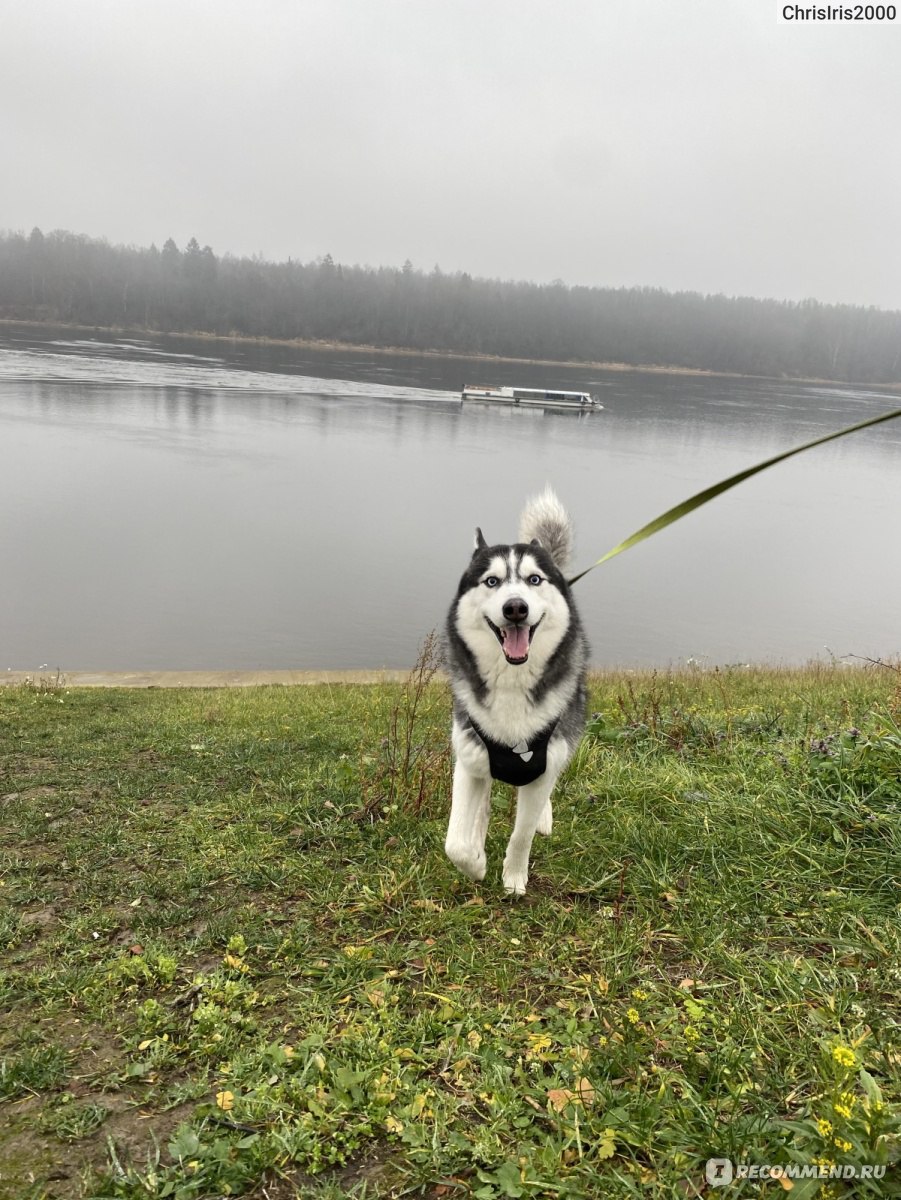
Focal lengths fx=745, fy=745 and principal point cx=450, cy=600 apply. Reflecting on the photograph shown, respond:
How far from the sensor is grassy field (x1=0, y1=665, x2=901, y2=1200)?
7.37ft

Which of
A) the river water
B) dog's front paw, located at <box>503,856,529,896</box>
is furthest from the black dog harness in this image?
the river water

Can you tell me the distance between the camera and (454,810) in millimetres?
3602

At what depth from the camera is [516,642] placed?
3.29 meters

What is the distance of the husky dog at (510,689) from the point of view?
337cm

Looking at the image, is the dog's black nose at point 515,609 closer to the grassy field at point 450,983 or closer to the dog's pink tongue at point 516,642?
the dog's pink tongue at point 516,642

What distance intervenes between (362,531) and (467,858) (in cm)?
2416

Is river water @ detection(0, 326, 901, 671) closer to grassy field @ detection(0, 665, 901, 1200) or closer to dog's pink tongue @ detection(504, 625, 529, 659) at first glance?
grassy field @ detection(0, 665, 901, 1200)

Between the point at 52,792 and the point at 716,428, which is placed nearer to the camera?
the point at 52,792

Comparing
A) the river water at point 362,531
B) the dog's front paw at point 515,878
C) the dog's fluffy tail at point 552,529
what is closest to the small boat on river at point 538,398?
the river water at point 362,531

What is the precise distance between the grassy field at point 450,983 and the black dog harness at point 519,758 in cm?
72

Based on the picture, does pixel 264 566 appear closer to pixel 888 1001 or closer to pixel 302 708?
pixel 302 708

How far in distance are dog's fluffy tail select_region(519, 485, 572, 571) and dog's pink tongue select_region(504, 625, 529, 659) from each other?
104 centimetres

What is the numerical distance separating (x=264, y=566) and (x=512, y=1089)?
21.4m

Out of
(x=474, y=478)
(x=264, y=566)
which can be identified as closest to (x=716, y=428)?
(x=474, y=478)
